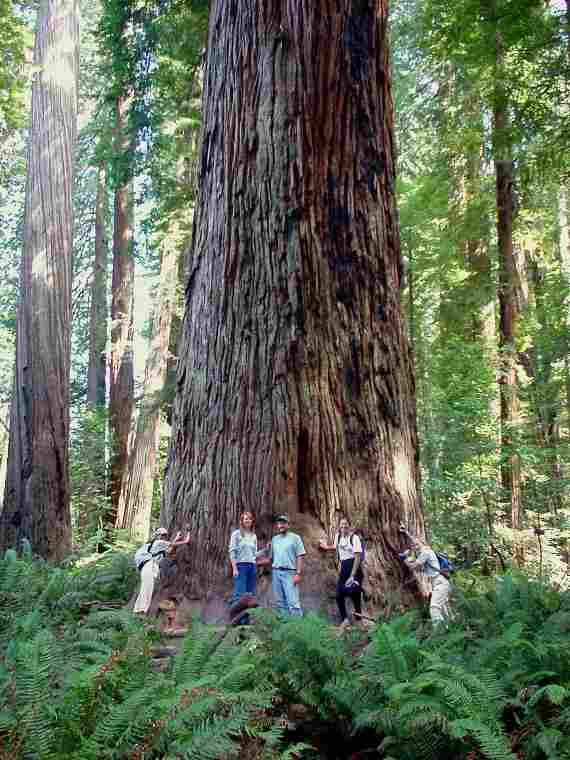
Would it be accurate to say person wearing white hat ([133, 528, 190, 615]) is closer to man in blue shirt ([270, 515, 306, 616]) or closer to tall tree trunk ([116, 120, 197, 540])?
man in blue shirt ([270, 515, 306, 616])

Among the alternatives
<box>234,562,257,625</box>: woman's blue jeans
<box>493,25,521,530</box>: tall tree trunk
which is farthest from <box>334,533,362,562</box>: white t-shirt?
<box>493,25,521,530</box>: tall tree trunk

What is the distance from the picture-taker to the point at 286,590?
6.75 m

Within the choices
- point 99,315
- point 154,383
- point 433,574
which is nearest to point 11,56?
point 154,383

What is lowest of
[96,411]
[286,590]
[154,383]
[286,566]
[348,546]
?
[286,590]

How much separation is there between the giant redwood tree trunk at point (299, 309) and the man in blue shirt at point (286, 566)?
22 cm

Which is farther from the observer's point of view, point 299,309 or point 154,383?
point 154,383

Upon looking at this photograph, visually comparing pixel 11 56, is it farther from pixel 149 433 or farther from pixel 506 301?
pixel 506 301

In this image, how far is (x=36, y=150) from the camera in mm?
12484

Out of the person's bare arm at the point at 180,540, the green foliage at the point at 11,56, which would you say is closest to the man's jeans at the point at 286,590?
the person's bare arm at the point at 180,540

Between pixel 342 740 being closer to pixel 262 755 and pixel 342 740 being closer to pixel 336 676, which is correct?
pixel 336 676

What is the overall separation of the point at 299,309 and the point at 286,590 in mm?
2643

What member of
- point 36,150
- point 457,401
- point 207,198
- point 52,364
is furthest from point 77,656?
point 457,401

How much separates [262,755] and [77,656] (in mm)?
1510

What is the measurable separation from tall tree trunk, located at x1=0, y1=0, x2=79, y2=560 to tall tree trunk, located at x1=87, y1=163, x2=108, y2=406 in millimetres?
12965
